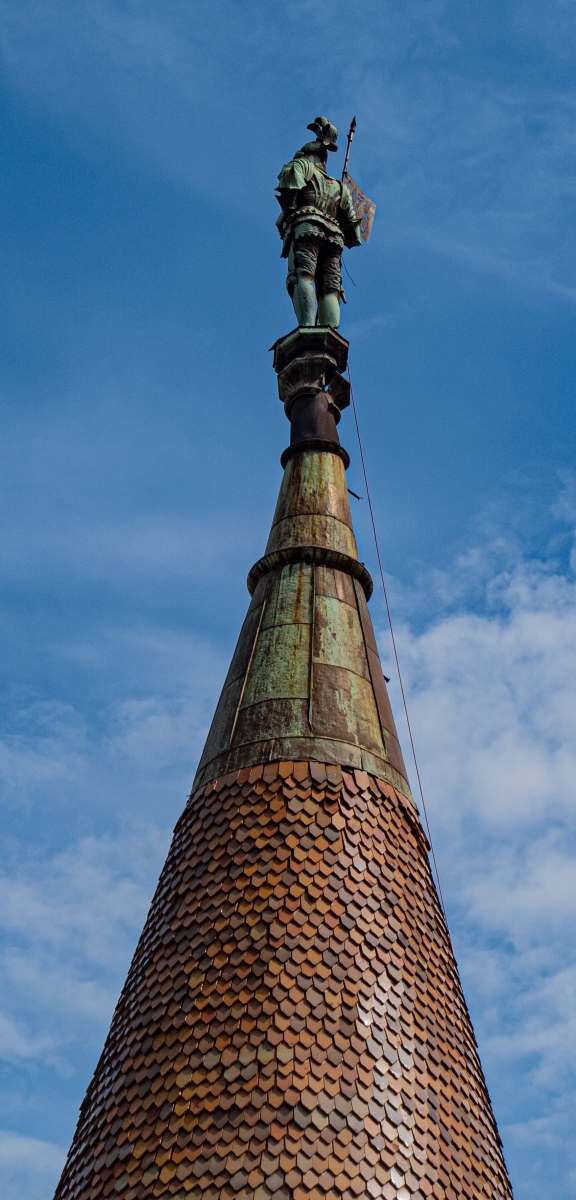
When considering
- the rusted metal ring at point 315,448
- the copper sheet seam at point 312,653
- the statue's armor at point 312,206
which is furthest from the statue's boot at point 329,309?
the copper sheet seam at point 312,653

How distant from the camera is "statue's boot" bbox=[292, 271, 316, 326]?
1550cm

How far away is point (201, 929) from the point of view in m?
9.54

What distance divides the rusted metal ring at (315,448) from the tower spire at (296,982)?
7.90 feet

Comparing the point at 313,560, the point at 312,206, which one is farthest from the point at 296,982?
the point at 312,206

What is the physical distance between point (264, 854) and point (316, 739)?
126 centimetres

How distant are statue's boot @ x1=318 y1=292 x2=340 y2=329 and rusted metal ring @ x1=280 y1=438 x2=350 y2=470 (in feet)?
7.07

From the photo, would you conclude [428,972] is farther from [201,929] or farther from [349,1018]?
[201,929]

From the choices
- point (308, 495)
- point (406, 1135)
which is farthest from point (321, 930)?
point (308, 495)

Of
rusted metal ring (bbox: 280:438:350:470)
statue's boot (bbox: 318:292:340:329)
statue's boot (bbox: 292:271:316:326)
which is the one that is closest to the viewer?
rusted metal ring (bbox: 280:438:350:470)

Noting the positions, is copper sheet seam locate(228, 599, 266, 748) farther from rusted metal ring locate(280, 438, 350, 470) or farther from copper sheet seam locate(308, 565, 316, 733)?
rusted metal ring locate(280, 438, 350, 470)

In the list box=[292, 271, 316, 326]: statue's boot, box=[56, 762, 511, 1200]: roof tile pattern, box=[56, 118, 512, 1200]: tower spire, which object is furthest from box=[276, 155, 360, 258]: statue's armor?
box=[56, 762, 511, 1200]: roof tile pattern

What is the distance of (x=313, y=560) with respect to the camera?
12.6 metres

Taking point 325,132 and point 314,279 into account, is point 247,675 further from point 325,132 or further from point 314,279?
point 325,132

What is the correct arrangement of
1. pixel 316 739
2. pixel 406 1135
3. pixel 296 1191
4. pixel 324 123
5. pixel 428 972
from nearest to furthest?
pixel 296 1191, pixel 406 1135, pixel 428 972, pixel 316 739, pixel 324 123
